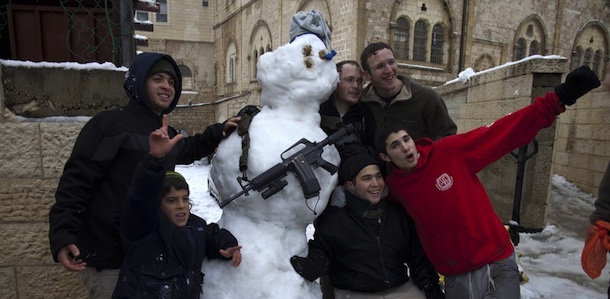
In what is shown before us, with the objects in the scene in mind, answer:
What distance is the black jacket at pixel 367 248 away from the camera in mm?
1965

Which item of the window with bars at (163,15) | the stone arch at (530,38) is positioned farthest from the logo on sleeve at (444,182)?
the window with bars at (163,15)

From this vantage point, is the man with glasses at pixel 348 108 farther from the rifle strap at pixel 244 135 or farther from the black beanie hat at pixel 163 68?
the black beanie hat at pixel 163 68

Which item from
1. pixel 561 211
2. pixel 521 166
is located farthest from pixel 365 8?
pixel 521 166

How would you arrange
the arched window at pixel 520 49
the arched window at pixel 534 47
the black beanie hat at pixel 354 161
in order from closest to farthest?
1. the black beanie hat at pixel 354 161
2. the arched window at pixel 520 49
3. the arched window at pixel 534 47

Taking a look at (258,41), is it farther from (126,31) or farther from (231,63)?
(126,31)

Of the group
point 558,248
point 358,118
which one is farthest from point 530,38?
point 358,118

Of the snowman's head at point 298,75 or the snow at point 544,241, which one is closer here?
the snow at point 544,241

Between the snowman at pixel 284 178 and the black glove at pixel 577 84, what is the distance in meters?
1.14

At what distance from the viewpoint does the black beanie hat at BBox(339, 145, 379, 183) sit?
198cm

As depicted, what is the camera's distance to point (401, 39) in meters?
11.3

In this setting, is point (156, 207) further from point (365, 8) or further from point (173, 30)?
point (173, 30)

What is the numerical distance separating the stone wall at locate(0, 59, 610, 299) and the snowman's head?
1163 millimetres

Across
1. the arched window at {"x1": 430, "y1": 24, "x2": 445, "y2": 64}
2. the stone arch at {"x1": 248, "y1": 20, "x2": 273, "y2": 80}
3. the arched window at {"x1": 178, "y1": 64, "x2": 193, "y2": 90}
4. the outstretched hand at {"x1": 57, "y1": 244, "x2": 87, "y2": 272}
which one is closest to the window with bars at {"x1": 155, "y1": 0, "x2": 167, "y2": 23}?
the arched window at {"x1": 178, "y1": 64, "x2": 193, "y2": 90}

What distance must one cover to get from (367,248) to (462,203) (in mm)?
553
